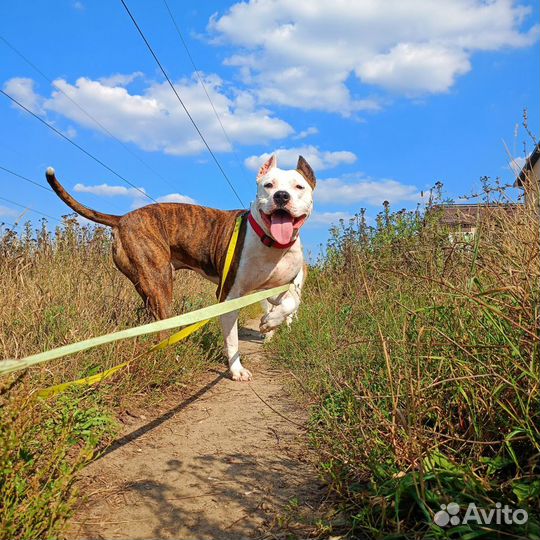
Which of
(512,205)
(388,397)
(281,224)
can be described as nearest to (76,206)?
(281,224)

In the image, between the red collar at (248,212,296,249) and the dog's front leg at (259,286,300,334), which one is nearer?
the red collar at (248,212,296,249)

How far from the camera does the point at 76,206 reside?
433 centimetres

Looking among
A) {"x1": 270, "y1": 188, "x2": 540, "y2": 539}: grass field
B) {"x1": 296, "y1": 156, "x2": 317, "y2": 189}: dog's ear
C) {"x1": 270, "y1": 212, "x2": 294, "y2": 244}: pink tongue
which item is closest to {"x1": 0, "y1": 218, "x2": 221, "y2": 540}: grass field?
{"x1": 270, "y1": 188, "x2": 540, "y2": 539}: grass field

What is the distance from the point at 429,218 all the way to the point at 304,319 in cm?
229

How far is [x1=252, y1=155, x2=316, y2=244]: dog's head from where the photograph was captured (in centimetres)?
398

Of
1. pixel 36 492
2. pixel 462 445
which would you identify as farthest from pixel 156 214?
pixel 462 445

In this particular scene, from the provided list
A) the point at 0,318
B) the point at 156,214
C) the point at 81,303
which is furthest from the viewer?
the point at 156,214

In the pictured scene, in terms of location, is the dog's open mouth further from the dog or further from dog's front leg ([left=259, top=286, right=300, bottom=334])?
dog's front leg ([left=259, top=286, right=300, bottom=334])

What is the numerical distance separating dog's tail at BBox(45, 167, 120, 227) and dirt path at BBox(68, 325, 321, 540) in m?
2.01

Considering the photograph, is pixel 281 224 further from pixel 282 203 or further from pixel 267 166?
pixel 267 166

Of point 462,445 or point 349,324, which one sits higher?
point 349,324

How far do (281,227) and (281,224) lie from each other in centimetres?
3

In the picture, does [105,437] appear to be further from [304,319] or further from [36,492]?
[304,319]

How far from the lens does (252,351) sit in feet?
→ 18.1
